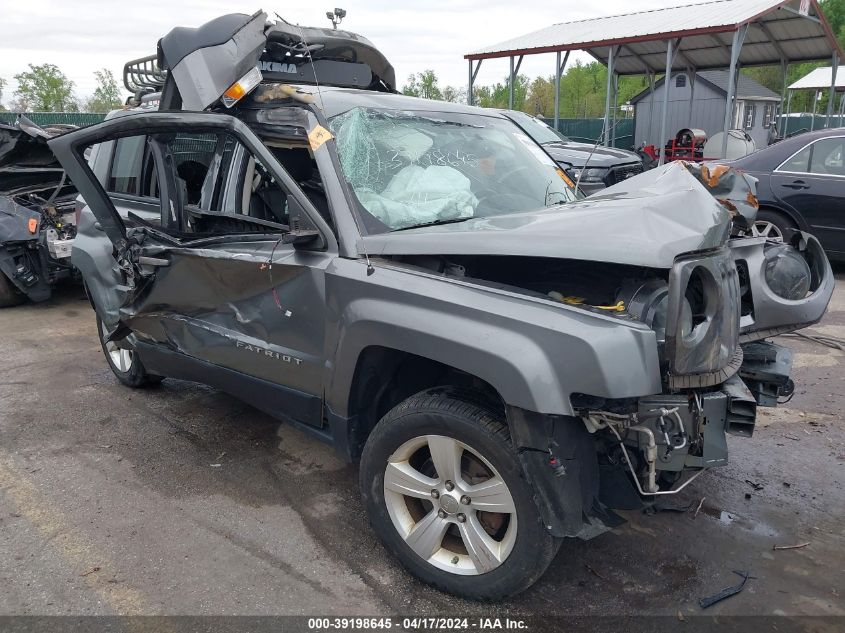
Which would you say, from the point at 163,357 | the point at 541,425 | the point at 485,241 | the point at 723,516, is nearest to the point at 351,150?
the point at 485,241

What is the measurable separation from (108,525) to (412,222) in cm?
205

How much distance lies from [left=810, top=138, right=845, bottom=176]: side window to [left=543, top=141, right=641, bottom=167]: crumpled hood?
2.91 metres

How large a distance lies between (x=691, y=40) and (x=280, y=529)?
61.0 ft

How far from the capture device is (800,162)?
7770 mm

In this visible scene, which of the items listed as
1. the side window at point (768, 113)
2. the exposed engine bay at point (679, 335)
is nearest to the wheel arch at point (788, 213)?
the exposed engine bay at point (679, 335)

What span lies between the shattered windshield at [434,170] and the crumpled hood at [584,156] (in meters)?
6.49

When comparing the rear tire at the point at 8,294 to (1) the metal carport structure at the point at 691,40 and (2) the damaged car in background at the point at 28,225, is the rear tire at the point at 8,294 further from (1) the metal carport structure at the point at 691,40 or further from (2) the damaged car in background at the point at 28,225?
(1) the metal carport structure at the point at 691,40

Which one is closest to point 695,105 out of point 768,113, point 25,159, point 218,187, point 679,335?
point 768,113

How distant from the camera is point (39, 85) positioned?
32156 mm

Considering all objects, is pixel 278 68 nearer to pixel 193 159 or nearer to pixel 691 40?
pixel 193 159

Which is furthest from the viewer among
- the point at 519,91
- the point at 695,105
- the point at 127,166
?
the point at 519,91

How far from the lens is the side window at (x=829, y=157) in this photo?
7523mm

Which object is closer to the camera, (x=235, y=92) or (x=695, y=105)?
(x=235, y=92)

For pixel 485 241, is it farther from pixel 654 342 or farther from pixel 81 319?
pixel 81 319
